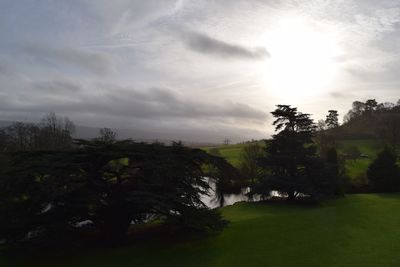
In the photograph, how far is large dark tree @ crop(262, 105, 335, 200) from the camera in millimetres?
30594

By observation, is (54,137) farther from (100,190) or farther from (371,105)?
(371,105)

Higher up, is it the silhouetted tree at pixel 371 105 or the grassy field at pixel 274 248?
the silhouetted tree at pixel 371 105

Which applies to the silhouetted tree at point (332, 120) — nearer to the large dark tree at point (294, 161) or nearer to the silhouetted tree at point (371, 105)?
the silhouetted tree at point (371, 105)

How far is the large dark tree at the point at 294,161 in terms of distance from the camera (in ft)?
100

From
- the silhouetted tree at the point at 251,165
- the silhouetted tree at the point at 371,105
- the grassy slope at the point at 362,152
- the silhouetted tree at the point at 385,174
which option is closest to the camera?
the silhouetted tree at the point at 385,174

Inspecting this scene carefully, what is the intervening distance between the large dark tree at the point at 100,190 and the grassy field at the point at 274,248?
1.25 metres

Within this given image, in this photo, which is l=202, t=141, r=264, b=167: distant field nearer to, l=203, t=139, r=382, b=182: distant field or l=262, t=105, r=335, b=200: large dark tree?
l=203, t=139, r=382, b=182: distant field

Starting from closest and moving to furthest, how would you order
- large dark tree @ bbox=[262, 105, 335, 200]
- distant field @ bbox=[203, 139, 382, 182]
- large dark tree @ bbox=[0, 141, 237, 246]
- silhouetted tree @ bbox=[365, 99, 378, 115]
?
1. large dark tree @ bbox=[0, 141, 237, 246]
2. large dark tree @ bbox=[262, 105, 335, 200]
3. distant field @ bbox=[203, 139, 382, 182]
4. silhouetted tree @ bbox=[365, 99, 378, 115]

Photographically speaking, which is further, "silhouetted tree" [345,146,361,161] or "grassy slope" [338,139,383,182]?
"silhouetted tree" [345,146,361,161]

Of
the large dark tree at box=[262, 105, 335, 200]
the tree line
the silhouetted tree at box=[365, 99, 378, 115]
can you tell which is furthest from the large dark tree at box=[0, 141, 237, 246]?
the silhouetted tree at box=[365, 99, 378, 115]

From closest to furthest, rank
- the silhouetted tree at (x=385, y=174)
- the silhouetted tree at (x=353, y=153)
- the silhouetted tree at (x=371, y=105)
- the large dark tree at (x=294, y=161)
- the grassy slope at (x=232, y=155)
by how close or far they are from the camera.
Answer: the large dark tree at (x=294, y=161)
the silhouetted tree at (x=385, y=174)
the silhouetted tree at (x=353, y=153)
the grassy slope at (x=232, y=155)
the silhouetted tree at (x=371, y=105)

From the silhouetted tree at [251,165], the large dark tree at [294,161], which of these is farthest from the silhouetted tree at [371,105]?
the large dark tree at [294,161]

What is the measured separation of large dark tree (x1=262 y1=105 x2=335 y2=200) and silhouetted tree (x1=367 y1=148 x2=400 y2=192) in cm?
948

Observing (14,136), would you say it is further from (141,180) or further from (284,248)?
(284,248)
